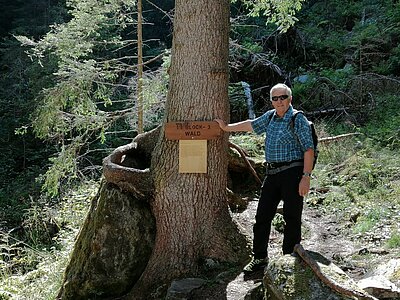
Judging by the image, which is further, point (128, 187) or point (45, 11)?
point (45, 11)

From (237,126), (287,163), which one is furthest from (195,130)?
(287,163)

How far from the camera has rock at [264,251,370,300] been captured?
10.9 feet

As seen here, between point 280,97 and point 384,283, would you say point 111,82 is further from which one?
point 384,283

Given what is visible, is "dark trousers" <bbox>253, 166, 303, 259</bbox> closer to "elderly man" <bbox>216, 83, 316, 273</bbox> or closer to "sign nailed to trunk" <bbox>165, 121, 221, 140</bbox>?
"elderly man" <bbox>216, 83, 316, 273</bbox>

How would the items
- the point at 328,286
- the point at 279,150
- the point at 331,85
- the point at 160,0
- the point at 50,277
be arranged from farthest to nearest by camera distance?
the point at 160,0 → the point at 331,85 → the point at 50,277 → the point at 279,150 → the point at 328,286

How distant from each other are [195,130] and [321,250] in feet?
6.62

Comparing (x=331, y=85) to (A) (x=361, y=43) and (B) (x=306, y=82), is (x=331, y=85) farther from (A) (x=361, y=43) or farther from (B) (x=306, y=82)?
(A) (x=361, y=43)

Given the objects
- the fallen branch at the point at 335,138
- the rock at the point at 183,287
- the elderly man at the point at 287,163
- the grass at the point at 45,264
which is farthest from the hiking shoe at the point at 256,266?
the fallen branch at the point at 335,138

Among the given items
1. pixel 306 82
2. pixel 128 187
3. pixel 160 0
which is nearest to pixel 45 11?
pixel 160 0

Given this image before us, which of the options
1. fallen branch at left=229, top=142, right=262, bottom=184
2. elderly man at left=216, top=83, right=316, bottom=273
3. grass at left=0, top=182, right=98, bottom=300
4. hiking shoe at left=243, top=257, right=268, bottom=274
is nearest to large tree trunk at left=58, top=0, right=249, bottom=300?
hiking shoe at left=243, top=257, right=268, bottom=274

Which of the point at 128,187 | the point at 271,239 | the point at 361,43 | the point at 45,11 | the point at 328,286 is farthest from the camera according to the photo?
the point at 45,11

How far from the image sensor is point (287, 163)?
4.35 metres

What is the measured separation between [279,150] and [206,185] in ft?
3.20

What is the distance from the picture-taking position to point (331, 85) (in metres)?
13.6
